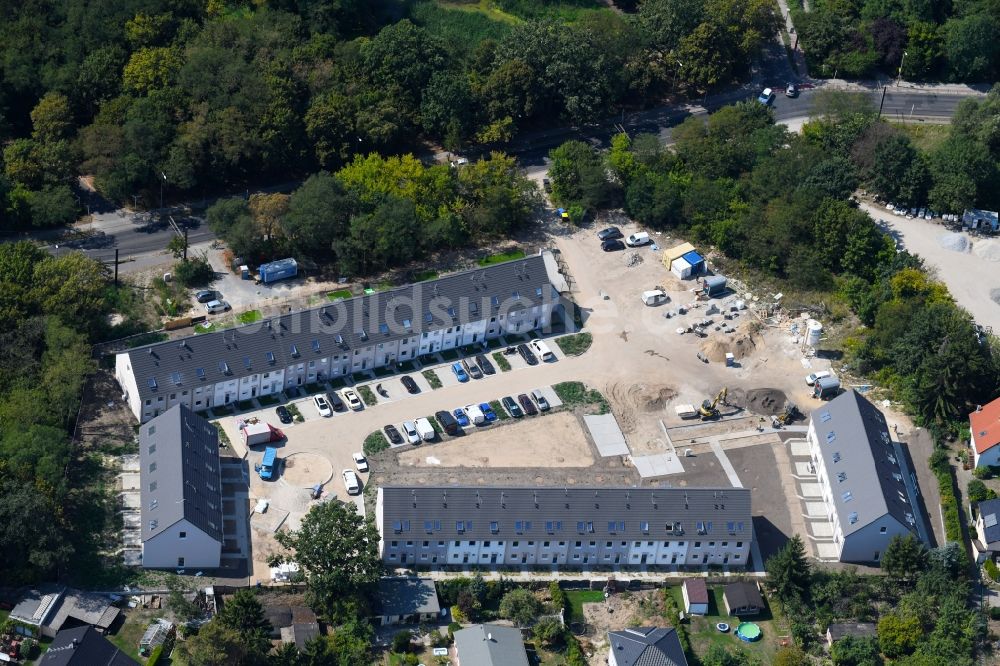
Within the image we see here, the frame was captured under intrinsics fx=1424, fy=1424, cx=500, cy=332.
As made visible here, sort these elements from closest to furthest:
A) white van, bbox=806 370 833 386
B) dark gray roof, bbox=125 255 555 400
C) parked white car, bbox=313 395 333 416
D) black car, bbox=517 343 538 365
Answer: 1. dark gray roof, bbox=125 255 555 400
2. parked white car, bbox=313 395 333 416
3. white van, bbox=806 370 833 386
4. black car, bbox=517 343 538 365

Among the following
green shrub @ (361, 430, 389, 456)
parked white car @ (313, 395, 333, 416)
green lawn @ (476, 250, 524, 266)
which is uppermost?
green lawn @ (476, 250, 524, 266)

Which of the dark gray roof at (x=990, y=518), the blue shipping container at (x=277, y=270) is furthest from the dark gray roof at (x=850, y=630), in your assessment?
the blue shipping container at (x=277, y=270)

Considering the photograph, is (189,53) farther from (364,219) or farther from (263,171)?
(364,219)

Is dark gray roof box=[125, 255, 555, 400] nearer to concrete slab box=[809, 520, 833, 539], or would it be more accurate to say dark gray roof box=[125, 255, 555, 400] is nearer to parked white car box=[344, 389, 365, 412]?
parked white car box=[344, 389, 365, 412]

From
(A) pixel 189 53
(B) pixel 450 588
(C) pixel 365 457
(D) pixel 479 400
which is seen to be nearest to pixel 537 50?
(A) pixel 189 53

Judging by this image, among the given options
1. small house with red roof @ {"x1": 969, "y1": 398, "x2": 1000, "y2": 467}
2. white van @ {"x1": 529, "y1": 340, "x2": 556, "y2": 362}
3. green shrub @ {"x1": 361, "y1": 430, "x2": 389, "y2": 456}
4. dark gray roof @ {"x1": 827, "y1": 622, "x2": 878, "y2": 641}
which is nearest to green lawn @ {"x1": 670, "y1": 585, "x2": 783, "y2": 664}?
dark gray roof @ {"x1": 827, "y1": 622, "x2": 878, "y2": 641}

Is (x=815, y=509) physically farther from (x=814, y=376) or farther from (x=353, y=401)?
(x=353, y=401)
